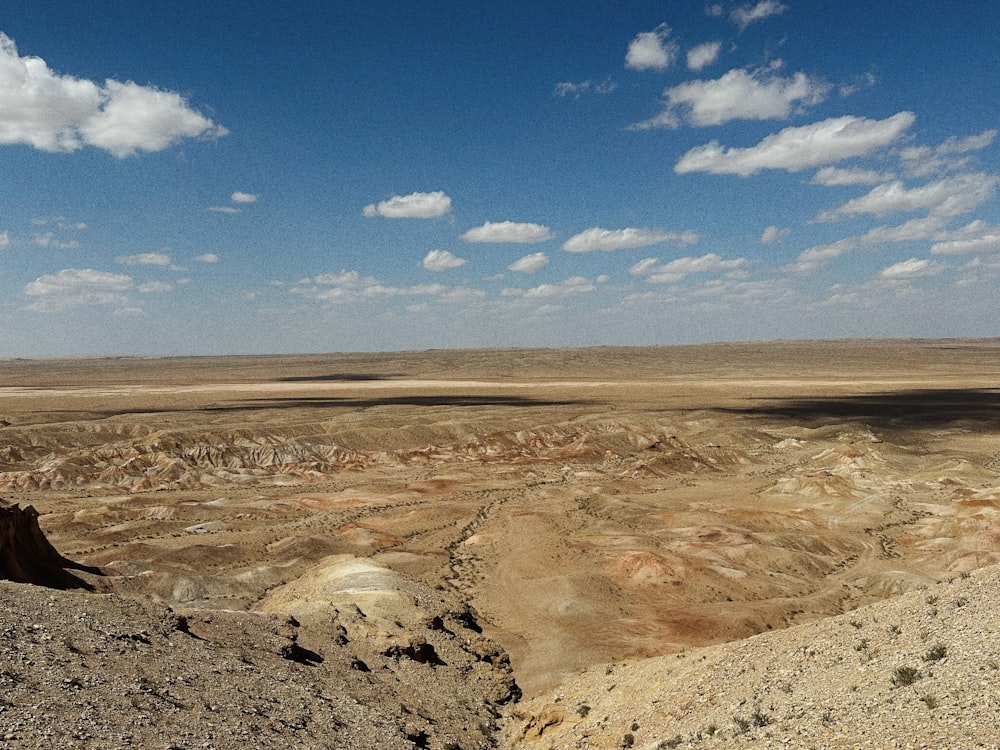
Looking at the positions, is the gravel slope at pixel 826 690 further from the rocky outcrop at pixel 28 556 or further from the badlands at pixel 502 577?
the rocky outcrop at pixel 28 556

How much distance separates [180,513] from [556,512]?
29.1 m

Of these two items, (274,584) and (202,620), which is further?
(274,584)

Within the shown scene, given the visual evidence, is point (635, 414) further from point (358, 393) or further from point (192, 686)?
point (192, 686)

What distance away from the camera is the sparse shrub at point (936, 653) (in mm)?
13570

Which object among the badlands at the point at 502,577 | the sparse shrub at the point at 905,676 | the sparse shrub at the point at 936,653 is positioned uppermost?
the sparse shrub at the point at 936,653

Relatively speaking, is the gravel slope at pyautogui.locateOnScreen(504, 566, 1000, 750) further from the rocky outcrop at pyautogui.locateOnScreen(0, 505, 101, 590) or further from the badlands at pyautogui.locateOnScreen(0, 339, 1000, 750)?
the rocky outcrop at pyautogui.locateOnScreen(0, 505, 101, 590)

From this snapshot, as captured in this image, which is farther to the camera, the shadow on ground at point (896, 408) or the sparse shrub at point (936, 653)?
the shadow on ground at point (896, 408)

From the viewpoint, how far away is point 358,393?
139m

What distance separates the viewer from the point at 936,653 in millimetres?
13609

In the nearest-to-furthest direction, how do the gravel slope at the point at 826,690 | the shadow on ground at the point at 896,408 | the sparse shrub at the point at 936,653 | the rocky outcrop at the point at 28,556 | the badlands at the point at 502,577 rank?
1. the gravel slope at the point at 826,690
2. the sparse shrub at the point at 936,653
3. the badlands at the point at 502,577
4. the rocky outcrop at the point at 28,556
5. the shadow on ground at the point at 896,408

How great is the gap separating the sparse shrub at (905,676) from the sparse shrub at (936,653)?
0.57 meters

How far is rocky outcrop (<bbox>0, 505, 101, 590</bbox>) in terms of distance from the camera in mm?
27141

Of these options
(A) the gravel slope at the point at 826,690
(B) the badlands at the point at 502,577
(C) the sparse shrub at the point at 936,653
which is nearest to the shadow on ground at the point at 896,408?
(B) the badlands at the point at 502,577

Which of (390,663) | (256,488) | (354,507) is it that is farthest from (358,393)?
(390,663)
